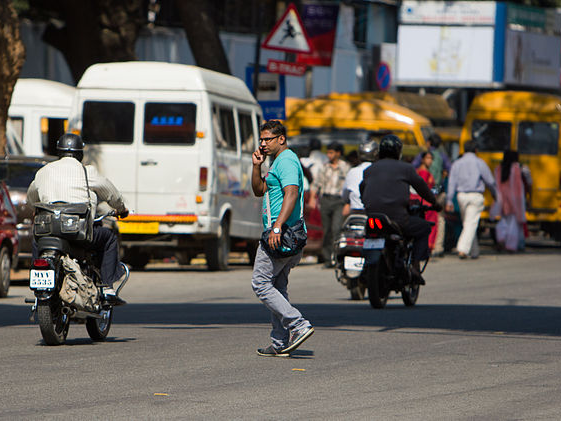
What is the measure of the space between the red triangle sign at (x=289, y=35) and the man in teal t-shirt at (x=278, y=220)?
13.6 metres

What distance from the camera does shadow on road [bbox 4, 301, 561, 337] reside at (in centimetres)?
1228

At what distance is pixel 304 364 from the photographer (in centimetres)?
959

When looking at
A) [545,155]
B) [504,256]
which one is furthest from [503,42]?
[504,256]

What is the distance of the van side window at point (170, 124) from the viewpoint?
19844 millimetres

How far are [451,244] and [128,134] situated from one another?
7555 millimetres

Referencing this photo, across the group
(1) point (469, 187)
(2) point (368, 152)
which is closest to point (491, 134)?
(1) point (469, 187)

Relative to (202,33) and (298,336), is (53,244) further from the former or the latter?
(202,33)

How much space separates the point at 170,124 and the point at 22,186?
2.57 meters

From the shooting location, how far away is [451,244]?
25.1 meters

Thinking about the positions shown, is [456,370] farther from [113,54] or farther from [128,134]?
[113,54]

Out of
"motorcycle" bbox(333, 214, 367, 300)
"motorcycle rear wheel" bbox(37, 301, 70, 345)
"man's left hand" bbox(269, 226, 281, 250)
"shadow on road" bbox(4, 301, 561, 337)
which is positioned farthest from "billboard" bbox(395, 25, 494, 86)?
"man's left hand" bbox(269, 226, 281, 250)

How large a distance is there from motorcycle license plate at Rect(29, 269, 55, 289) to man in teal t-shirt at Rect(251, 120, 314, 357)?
151 centimetres

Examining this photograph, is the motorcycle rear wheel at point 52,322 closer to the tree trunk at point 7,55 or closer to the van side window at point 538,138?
the tree trunk at point 7,55

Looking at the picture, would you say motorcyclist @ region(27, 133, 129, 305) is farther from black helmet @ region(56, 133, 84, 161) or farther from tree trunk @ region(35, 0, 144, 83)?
tree trunk @ region(35, 0, 144, 83)
